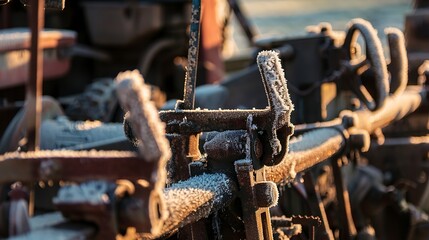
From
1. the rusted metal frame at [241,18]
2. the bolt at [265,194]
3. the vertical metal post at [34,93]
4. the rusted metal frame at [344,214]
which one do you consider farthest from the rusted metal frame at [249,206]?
the rusted metal frame at [241,18]

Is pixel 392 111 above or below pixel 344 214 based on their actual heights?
above

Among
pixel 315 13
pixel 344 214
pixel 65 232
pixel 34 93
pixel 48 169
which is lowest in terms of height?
pixel 344 214

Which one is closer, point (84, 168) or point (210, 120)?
point (84, 168)

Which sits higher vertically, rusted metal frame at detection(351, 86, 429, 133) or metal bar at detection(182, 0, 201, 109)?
metal bar at detection(182, 0, 201, 109)

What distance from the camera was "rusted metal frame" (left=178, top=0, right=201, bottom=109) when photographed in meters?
2.39

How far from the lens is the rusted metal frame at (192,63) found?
2.39 meters

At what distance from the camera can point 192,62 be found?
240 cm

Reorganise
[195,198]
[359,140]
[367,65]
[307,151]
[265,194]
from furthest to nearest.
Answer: [367,65] → [359,140] → [307,151] → [265,194] → [195,198]

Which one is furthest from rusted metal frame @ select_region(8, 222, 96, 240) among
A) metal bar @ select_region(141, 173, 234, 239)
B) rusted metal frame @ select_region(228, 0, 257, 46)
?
rusted metal frame @ select_region(228, 0, 257, 46)

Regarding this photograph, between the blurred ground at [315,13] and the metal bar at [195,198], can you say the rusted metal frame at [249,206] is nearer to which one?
the metal bar at [195,198]

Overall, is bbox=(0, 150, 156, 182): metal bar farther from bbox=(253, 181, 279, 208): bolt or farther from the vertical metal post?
bbox=(253, 181, 279, 208): bolt

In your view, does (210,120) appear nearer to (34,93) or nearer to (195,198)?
(195,198)

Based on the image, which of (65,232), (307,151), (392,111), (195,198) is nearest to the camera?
(65,232)

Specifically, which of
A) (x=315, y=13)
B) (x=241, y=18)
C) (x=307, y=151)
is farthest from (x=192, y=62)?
(x=315, y=13)
